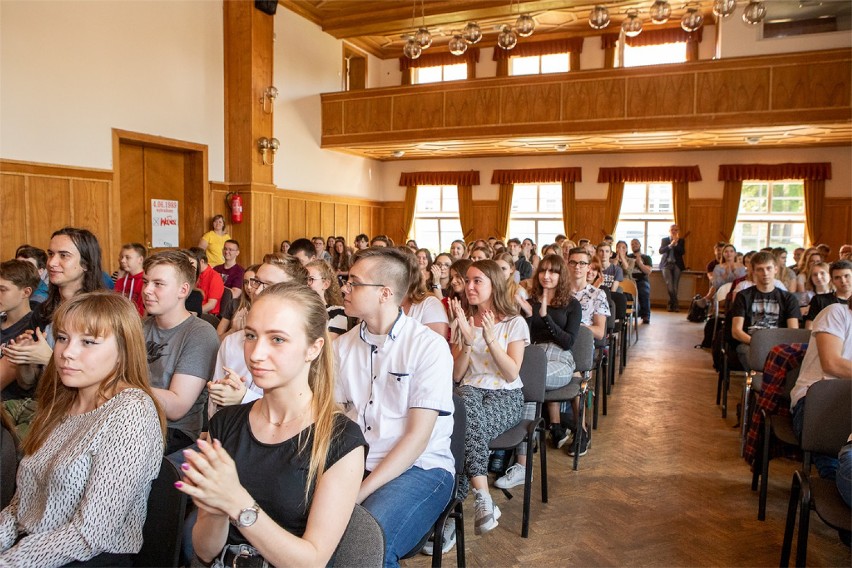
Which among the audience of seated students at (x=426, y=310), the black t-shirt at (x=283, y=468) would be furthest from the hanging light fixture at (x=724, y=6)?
the black t-shirt at (x=283, y=468)

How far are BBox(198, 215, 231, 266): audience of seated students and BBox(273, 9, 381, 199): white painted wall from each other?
73.5 inches

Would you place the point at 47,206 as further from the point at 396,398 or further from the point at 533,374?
the point at 396,398

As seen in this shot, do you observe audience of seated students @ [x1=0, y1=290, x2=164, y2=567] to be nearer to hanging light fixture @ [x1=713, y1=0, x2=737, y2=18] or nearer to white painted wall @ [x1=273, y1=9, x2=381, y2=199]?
hanging light fixture @ [x1=713, y1=0, x2=737, y2=18]

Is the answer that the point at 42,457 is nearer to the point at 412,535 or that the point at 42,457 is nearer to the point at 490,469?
the point at 412,535

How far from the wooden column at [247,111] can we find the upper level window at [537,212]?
6553mm

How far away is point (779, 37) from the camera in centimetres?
1105

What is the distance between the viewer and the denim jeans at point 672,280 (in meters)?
12.6

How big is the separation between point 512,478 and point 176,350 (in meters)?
2.15

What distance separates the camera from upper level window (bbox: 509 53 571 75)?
13.3 m

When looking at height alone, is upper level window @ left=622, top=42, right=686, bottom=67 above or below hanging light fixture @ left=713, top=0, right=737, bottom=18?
above

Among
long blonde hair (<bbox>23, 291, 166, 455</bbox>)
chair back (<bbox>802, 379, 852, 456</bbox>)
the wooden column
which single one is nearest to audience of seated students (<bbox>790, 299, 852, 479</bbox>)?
chair back (<bbox>802, 379, 852, 456</bbox>)

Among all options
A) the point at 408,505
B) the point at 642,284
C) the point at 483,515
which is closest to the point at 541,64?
the point at 642,284

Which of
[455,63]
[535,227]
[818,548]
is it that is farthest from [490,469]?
[455,63]

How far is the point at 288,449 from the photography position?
1521mm
